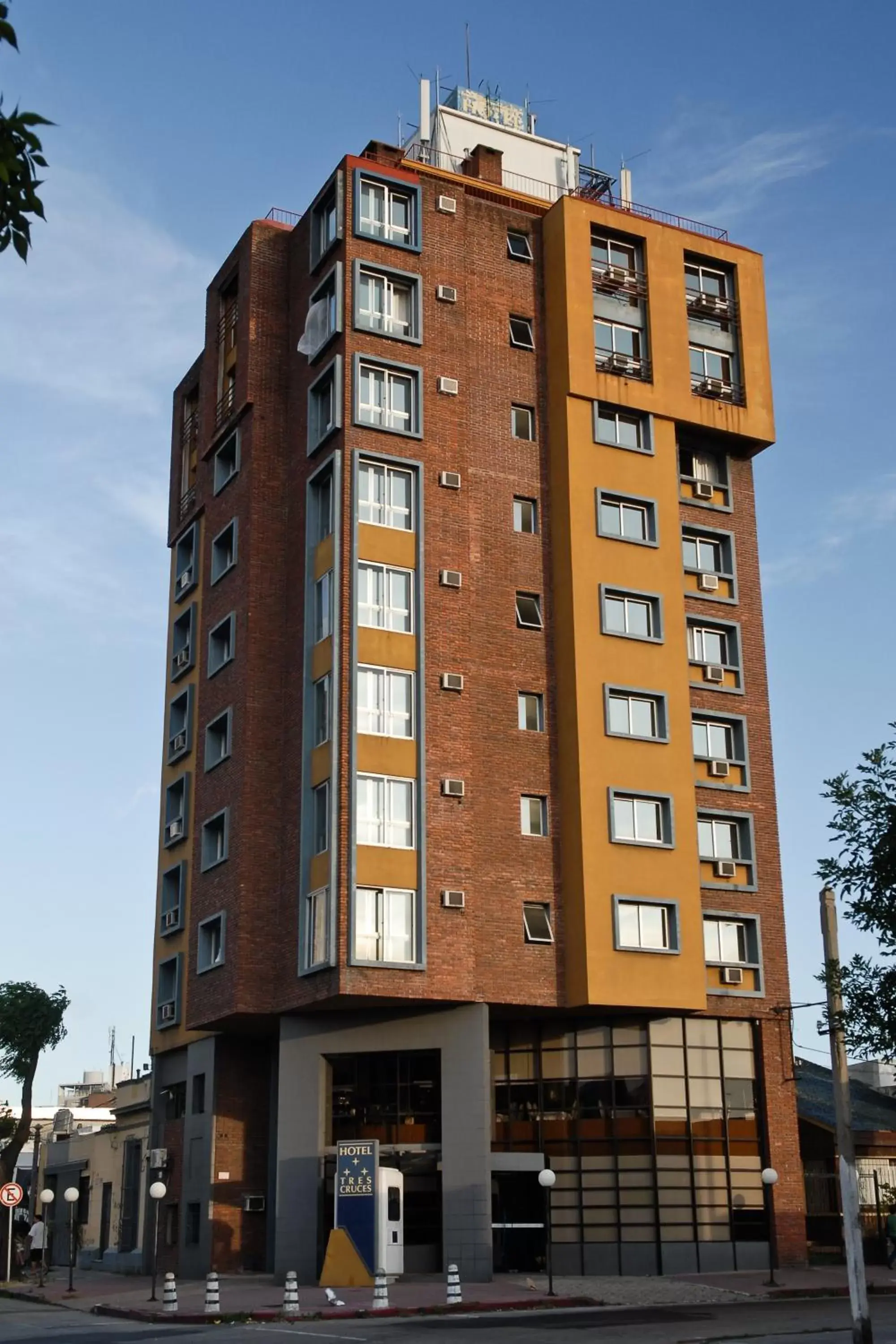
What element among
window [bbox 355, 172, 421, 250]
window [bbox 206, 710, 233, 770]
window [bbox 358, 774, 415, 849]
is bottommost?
window [bbox 358, 774, 415, 849]

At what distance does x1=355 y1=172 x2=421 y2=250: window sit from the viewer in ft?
154

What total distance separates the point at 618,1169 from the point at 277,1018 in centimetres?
1044

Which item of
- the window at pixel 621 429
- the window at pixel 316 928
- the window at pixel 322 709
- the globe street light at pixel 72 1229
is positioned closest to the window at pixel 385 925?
the window at pixel 316 928

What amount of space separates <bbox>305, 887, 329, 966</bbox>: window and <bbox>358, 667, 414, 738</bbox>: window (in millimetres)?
4563

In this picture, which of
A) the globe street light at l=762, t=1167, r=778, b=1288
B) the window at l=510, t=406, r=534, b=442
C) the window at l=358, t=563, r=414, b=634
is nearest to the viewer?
the globe street light at l=762, t=1167, r=778, b=1288

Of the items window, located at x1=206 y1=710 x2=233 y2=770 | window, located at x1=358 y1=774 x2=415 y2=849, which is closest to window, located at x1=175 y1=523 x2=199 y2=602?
window, located at x1=206 y1=710 x2=233 y2=770

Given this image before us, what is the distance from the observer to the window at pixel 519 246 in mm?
49844

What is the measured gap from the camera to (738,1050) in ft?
148

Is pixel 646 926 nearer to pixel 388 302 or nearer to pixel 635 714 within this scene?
pixel 635 714

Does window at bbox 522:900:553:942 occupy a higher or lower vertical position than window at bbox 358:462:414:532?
lower

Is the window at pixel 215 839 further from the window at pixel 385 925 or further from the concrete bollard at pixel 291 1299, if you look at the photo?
the concrete bollard at pixel 291 1299

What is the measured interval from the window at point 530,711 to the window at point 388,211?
13895 mm

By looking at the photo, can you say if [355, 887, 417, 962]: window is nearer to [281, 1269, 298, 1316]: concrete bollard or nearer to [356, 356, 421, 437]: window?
[281, 1269, 298, 1316]: concrete bollard

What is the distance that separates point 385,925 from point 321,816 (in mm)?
3821
